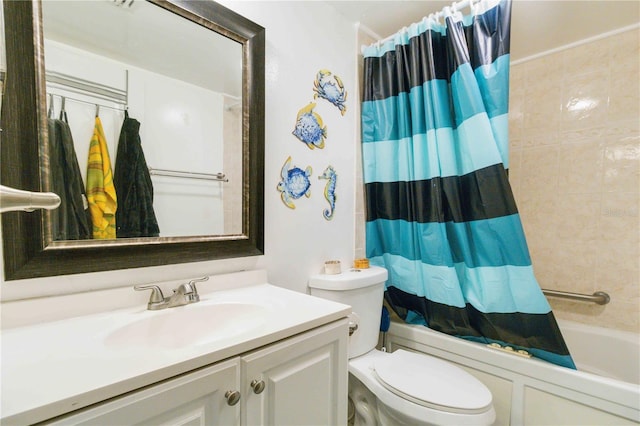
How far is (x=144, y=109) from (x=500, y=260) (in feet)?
4.99

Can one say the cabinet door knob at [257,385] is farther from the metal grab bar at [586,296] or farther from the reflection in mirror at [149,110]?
the metal grab bar at [586,296]

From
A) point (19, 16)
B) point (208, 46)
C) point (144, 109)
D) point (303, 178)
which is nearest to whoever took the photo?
point (19, 16)

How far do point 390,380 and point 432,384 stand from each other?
16 centimetres

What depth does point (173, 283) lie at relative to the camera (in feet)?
3.22

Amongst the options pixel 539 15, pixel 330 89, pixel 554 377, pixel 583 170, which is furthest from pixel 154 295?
pixel 583 170

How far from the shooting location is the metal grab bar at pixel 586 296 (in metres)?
1.73

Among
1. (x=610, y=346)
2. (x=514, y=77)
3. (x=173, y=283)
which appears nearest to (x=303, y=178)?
(x=173, y=283)

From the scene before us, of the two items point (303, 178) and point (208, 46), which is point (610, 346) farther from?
point (208, 46)

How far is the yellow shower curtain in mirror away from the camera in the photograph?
0.86 meters

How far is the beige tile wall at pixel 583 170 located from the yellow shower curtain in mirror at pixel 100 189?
7.84 feet

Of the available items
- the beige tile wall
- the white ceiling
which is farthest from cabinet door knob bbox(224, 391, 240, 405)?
the beige tile wall

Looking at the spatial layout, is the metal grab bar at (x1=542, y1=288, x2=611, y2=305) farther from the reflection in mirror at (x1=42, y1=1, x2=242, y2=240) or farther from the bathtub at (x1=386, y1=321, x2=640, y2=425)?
the reflection in mirror at (x1=42, y1=1, x2=242, y2=240)

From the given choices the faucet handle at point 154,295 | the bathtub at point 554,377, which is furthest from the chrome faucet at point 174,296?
the bathtub at point 554,377

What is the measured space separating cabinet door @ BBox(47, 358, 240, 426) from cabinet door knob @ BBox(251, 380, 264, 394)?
44 millimetres
